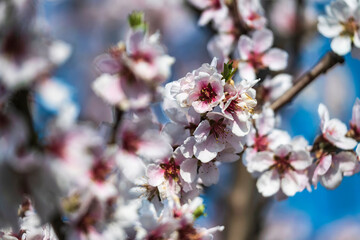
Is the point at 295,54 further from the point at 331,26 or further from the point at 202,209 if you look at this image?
the point at 202,209

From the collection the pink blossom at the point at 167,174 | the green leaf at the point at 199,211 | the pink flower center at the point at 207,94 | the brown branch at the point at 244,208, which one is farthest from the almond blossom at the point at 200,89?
the brown branch at the point at 244,208

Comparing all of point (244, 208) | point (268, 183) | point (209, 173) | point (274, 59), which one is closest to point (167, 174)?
point (209, 173)

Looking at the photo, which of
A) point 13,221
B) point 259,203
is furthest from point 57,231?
point 259,203

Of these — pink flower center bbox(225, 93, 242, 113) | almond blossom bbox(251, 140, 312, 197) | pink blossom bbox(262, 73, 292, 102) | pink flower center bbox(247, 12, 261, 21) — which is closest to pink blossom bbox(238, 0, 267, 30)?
pink flower center bbox(247, 12, 261, 21)

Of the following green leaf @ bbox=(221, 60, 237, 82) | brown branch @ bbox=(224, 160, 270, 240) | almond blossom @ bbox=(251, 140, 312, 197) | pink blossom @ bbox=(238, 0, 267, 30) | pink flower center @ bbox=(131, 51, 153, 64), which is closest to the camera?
pink flower center @ bbox=(131, 51, 153, 64)

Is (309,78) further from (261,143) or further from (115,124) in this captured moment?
(115,124)

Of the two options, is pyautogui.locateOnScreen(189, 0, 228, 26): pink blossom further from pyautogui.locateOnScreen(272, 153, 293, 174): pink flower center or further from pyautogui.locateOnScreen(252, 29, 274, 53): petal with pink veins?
pyautogui.locateOnScreen(272, 153, 293, 174): pink flower center
